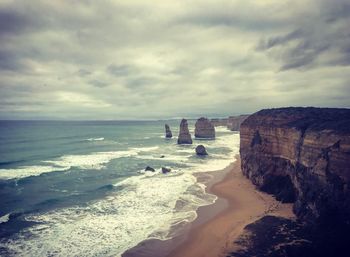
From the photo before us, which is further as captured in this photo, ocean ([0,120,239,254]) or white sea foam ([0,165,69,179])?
white sea foam ([0,165,69,179])

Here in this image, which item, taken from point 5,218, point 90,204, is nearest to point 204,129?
point 90,204

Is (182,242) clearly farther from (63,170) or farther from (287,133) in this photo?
(63,170)

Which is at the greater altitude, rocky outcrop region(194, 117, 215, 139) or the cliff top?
the cliff top

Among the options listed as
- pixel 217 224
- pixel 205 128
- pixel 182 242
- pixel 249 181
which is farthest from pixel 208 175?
pixel 205 128

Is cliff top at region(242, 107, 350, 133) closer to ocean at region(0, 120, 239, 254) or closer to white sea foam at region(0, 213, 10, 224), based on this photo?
ocean at region(0, 120, 239, 254)

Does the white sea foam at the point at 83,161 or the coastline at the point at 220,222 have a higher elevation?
the white sea foam at the point at 83,161

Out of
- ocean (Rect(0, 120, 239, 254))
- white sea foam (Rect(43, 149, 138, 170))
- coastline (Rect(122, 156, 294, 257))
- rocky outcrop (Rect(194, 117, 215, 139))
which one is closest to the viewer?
coastline (Rect(122, 156, 294, 257))

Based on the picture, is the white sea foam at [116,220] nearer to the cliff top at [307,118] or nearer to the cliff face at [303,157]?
the cliff face at [303,157]

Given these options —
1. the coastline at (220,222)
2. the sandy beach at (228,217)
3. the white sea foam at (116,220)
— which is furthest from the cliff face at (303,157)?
the white sea foam at (116,220)

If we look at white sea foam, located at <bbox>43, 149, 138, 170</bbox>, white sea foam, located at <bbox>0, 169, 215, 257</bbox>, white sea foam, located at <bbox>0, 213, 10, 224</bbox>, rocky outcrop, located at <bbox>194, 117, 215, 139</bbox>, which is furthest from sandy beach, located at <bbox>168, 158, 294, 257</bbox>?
rocky outcrop, located at <bbox>194, 117, 215, 139</bbox>
